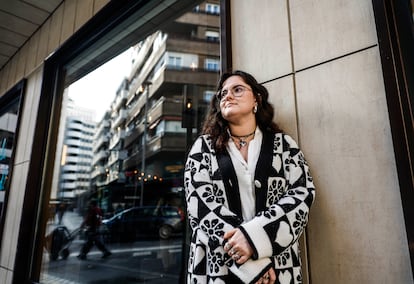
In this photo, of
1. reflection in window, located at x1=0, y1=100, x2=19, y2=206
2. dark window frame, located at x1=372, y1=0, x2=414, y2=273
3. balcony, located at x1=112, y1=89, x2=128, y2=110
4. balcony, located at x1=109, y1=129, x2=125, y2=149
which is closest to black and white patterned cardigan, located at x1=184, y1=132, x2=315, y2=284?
dark window frame, located at x1=372, y1=0, x2=414, y2=273

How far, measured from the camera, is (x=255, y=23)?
1.67 m

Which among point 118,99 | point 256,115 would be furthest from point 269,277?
point 118,99

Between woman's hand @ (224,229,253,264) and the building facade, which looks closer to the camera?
woman's hand @ (224,229,253,264)

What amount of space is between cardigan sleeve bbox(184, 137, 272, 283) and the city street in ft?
10.3

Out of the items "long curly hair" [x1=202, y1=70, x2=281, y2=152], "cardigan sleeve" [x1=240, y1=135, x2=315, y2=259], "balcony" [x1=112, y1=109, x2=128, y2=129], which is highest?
"balcony" [x1=112, y1=109, x2=128, y2=129]

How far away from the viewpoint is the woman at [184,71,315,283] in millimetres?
898

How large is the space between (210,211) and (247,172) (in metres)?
0.23

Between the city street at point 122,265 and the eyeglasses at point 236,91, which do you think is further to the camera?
the city street at point 122,265

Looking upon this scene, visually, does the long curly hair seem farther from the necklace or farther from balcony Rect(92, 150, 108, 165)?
balcony Rect(92, 150, 108, 165)

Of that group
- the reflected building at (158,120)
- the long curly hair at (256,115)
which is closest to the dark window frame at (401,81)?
the long curly hair at (256,115)

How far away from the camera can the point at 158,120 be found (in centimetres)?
1305

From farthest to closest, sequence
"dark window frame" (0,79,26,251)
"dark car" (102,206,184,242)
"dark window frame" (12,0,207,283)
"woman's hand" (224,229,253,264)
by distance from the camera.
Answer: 1. "dark car" (102,206,184,242)
2. "dark window frame" (0,79,26,251)
3. "dark window frame" (12,0,207,283)
4. "woman's hand" (224,229,253,264)

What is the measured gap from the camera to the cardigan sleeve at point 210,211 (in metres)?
0.88

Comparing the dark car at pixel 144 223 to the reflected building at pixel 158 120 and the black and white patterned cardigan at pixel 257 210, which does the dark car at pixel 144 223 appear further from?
the black and white patterned cardigan at pixel 257 210
